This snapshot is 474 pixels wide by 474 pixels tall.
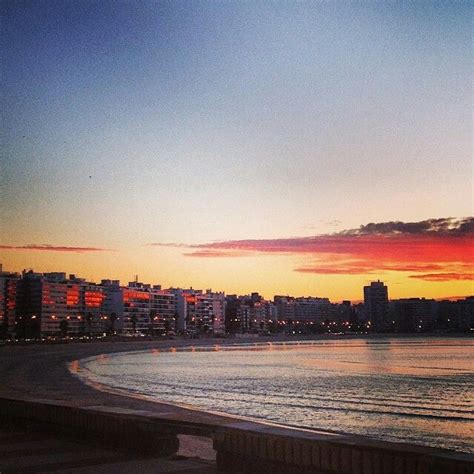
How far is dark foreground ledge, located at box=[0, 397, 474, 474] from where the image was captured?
28.0 feet

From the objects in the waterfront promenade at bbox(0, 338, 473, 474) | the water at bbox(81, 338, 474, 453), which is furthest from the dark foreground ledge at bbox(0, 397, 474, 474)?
the water at bbox(81, 338, 474, 453)

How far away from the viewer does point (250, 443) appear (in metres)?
10.5

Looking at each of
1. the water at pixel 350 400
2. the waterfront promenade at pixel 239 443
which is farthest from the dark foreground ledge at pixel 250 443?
the water at pixel 350 400

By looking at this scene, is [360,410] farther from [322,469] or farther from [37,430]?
[322,469]

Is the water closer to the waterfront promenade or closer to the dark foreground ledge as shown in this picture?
the waterfront promenade

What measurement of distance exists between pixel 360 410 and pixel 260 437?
2354 centimetres

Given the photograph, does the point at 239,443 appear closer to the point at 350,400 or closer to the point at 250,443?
the point at 250,443

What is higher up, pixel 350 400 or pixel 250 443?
pixel 250 443

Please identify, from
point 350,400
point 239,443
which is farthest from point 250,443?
point 350,400

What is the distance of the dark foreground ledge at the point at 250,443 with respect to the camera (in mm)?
8539

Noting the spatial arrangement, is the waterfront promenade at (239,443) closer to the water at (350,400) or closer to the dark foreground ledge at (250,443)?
the dark foreground ledge at (250,443)

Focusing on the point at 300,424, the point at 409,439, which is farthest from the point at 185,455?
the point at 300,424

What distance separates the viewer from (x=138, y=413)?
1378cm

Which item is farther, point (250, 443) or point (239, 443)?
point (239, 443)
